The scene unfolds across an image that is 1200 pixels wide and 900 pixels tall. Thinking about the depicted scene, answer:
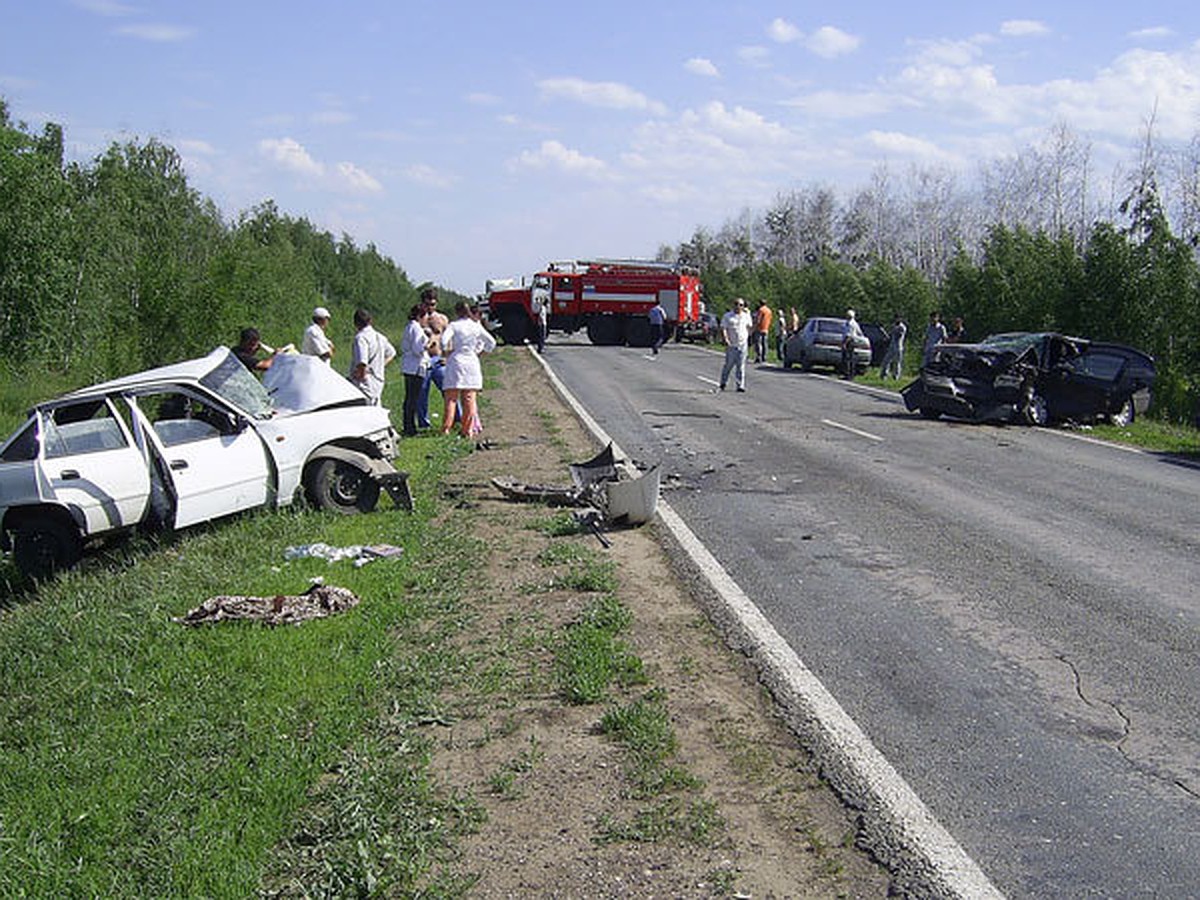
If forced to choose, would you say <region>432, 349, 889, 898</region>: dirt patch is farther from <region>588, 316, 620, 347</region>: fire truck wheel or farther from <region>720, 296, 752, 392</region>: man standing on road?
<region>588, 316, 620, 347</region>: fire truck wheel

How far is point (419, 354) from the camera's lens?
1538 centimetres

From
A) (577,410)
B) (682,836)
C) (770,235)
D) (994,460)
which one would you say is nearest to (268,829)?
(682,836)

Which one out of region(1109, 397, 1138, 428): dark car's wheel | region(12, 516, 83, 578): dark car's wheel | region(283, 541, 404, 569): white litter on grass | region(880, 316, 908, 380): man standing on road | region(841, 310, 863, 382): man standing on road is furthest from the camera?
region(841, 310, 863, 382): man standing on road

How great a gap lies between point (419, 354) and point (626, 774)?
11229 millimetres

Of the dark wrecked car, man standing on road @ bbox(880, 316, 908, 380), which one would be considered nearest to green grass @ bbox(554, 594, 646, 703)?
the dark wrecked car

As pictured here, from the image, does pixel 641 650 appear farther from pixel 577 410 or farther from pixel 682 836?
pixel 577 410

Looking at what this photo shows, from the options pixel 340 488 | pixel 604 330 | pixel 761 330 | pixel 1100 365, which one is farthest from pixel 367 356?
pixel 604 330

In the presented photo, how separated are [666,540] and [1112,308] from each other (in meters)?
22.4

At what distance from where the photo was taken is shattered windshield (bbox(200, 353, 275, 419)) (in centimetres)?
1051

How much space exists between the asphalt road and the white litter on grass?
2464mm

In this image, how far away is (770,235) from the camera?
372 ft

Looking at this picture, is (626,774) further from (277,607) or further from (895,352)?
(895,352)

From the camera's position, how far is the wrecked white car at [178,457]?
9.58 metres

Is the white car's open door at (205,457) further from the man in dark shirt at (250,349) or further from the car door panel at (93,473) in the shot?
the man in dark shirt at (250,349)
